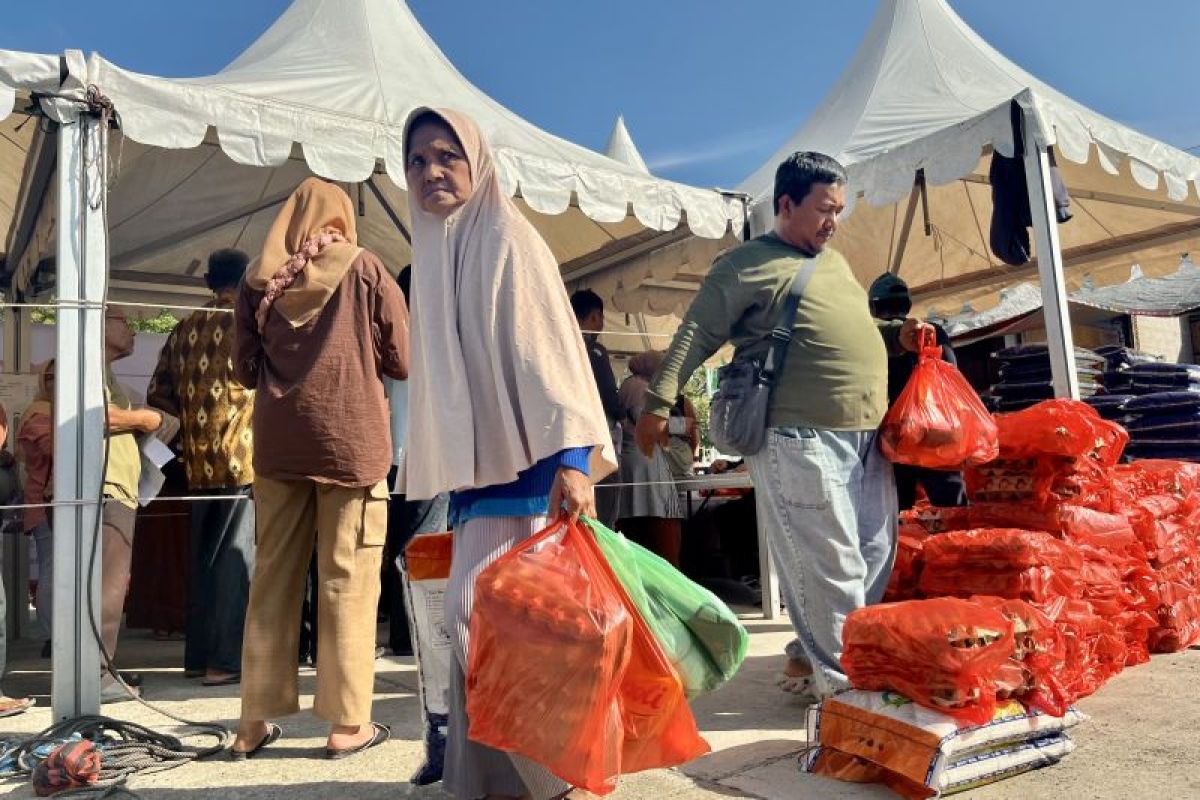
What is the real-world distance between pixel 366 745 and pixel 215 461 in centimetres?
166

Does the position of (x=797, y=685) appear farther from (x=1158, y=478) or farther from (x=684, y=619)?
(x=1158, y=478)

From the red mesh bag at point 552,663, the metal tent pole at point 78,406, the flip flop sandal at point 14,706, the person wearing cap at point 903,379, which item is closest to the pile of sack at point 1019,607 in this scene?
the person wearing cap at point 903,379

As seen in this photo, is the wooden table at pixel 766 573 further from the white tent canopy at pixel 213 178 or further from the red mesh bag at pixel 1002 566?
the red mesh bag at pixel 1002 566

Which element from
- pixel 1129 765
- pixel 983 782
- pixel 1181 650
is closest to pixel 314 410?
pixel 983 782

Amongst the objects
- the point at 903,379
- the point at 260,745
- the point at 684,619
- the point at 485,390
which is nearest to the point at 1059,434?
the point at 903,379

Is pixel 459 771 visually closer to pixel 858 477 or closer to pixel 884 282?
pixel 858 477

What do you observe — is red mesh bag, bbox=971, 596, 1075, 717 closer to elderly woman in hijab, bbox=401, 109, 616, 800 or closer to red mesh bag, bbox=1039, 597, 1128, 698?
red mesh bag, bbox=1039, 597, 1128, 698

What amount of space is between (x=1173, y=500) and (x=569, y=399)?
3328 millimetres

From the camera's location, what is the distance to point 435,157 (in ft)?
7.17

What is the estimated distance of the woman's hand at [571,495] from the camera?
195 cm

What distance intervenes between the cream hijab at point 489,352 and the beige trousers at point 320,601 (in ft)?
2.34

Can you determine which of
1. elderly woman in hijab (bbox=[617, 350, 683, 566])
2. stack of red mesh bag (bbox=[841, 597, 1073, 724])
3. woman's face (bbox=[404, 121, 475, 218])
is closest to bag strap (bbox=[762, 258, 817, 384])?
stack of red mesh bag (bbox=[841, 597, 1073, 724])

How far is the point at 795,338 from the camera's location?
296cm

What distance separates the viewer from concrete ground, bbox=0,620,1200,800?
234 cm
